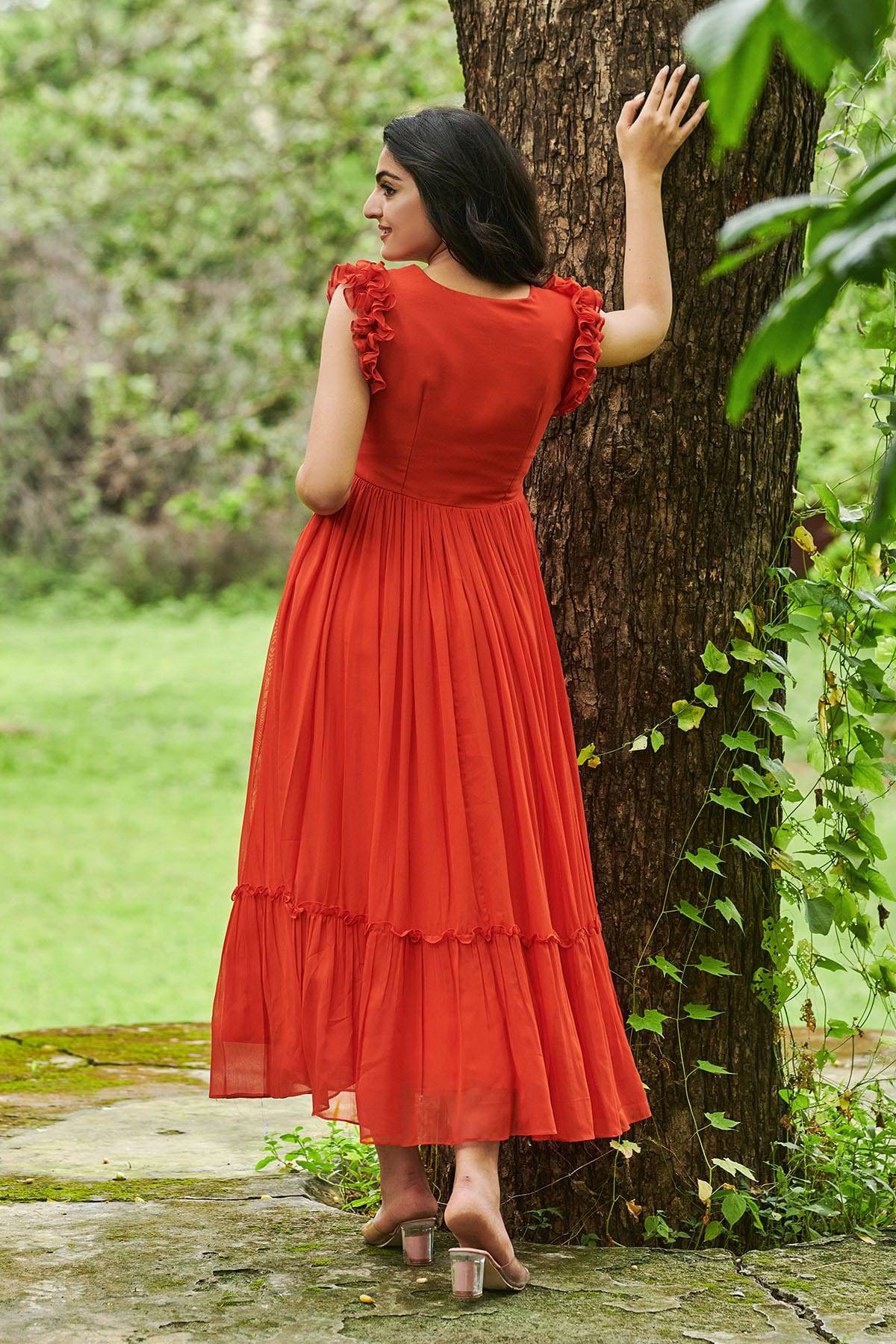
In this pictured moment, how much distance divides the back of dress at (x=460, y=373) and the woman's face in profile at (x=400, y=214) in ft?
0.12

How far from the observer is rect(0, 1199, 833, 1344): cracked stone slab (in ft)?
6.51

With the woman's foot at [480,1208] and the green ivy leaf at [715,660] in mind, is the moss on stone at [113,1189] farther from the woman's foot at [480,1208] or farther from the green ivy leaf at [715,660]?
the green ivy leaf at [715,660]

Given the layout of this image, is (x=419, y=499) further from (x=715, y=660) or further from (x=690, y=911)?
(x=690, y=911)

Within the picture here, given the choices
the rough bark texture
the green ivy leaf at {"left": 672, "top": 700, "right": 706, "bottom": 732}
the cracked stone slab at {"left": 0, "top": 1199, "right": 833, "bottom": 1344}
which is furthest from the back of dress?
the cracked stone slab at {"left": 0, "top": 1199, "right": 833, "bottom": 1344}

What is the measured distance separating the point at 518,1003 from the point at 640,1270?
1.56 ft

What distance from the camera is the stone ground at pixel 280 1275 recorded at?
2.00 metres

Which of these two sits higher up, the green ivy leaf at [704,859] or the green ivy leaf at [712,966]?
the green ivy leaf at [704,859]

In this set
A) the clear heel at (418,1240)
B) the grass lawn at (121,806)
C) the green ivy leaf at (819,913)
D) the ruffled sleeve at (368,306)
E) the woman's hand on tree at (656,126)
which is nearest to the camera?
the ruffled sleeve at (368,306)

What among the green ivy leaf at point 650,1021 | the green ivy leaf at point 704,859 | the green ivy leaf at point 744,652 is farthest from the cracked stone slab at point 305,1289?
the green ivy leaf at point 744,652

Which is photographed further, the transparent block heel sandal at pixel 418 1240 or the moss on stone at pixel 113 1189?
the moss on stone at pixel 113 1189

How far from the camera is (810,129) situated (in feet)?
8.29

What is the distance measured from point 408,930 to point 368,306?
33.2 inches

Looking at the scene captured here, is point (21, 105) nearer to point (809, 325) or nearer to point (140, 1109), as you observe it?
point (140, 1109)

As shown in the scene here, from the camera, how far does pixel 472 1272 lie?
208 centimetres
